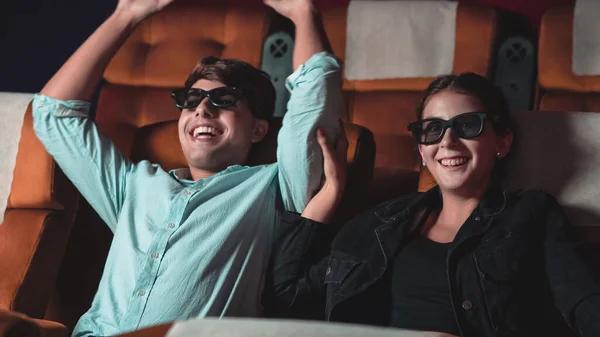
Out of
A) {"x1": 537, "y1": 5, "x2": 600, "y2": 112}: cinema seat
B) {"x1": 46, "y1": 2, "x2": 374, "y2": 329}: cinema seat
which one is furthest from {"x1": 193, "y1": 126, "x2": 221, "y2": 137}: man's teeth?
{"x1": 537, "y1": 5, "x2": 600, "y2": 112}: cinema seat

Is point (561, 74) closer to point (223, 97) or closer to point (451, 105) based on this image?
point (451, 105)

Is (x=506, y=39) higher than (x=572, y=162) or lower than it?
higher

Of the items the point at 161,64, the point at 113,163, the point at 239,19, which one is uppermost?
the point at 239,19

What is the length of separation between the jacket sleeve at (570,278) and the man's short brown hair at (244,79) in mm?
702

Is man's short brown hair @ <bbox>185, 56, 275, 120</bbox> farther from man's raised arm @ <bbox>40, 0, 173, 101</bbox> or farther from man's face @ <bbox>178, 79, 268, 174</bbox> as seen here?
man's raised arm @ <bbox>40, 0, 173, 101</bbox>

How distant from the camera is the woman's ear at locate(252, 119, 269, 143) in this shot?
1694mm

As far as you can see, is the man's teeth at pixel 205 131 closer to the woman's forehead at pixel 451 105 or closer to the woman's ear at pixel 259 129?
the woman's ear at pixel 259 129

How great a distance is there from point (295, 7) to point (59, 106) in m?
0.58

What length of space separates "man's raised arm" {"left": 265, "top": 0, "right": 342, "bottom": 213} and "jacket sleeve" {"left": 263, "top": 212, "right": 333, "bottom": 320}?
0.24 feet

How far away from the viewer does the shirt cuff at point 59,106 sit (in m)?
1.63

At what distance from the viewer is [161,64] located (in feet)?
7.39

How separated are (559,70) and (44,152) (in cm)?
140

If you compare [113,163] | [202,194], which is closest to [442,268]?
[202,194]

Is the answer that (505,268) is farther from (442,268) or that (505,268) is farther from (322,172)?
(322,172)
